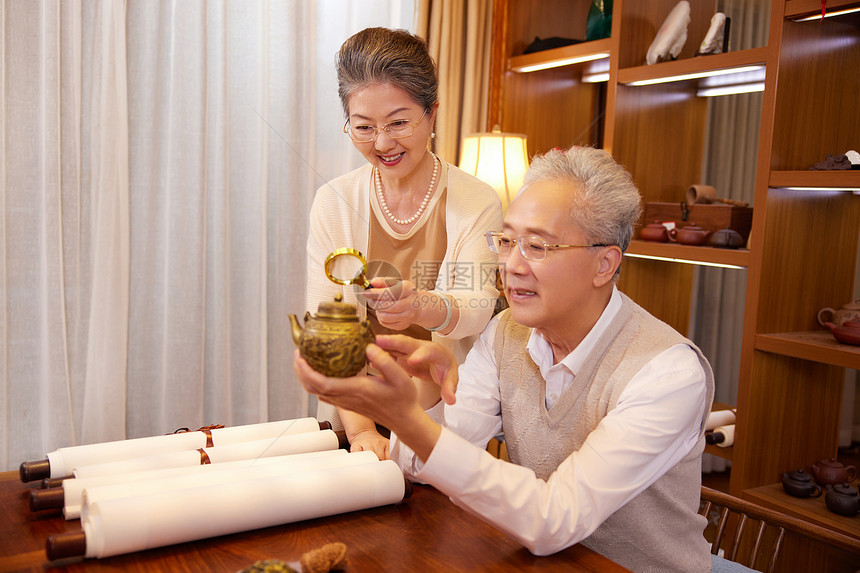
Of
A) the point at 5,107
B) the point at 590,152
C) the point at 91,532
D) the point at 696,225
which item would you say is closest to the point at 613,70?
the point at 696,225

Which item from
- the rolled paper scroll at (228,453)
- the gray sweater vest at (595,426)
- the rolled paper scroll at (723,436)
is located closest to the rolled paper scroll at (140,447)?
the rolled paper scroll at (228,453)

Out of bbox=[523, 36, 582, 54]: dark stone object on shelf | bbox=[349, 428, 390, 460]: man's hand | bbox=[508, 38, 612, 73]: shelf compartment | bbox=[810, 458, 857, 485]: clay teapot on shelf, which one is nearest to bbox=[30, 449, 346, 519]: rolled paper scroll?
bbox=[349, 428, 390, 460]: man's hand

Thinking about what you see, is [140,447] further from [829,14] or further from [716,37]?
[716,37]

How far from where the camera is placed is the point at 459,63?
398cm

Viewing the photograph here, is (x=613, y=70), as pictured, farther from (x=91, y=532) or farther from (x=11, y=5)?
(x=91, y=532)

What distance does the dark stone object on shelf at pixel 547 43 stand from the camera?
3.78 metres


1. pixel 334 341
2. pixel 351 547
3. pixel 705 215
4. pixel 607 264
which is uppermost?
pixel 705 215

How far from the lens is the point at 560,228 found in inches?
60.3

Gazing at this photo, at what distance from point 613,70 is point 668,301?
1.14m

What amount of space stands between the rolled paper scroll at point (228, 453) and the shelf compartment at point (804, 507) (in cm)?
177

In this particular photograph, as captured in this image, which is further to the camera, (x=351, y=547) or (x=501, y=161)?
(x=501, y=161)

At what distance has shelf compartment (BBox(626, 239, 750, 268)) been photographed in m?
2.78

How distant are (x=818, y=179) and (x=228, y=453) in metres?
2.12

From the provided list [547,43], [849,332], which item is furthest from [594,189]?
[547,43]
